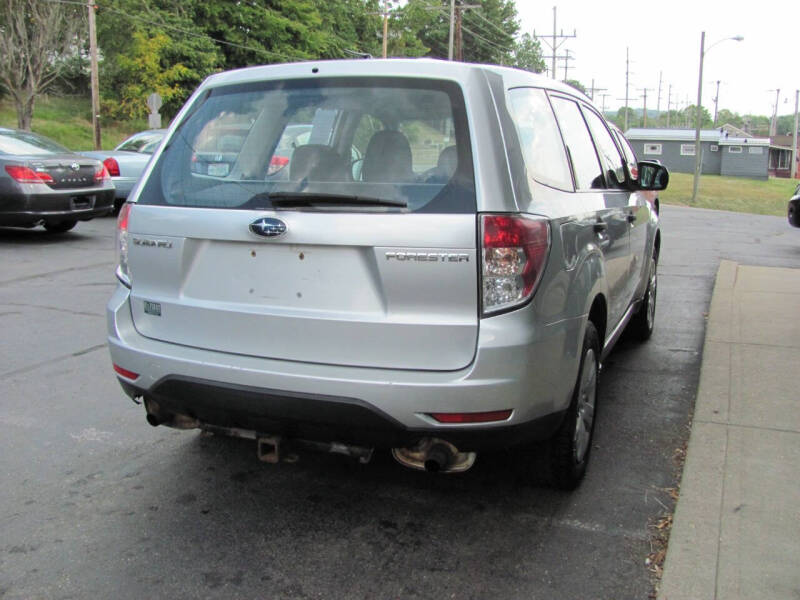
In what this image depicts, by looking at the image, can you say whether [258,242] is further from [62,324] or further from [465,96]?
[62,324]

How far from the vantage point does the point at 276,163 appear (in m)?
3.21

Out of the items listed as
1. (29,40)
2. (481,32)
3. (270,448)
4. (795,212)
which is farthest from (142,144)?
(481,32)

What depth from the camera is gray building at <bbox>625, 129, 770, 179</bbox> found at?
215 ft

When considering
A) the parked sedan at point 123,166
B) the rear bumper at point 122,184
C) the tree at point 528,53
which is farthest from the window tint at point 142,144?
the tree at point 528,53

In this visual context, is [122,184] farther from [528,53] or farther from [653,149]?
[528,53]

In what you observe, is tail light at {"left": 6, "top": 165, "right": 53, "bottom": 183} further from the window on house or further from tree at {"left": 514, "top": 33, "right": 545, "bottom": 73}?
tree at {"left": 514, "top": 33, "right": 545, "bottom": 73}

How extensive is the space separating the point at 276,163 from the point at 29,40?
36.1 m

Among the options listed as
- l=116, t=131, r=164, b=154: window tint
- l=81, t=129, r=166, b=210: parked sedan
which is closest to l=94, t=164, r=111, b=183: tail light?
l=81, t=129, r=166, b=210: parked sedan

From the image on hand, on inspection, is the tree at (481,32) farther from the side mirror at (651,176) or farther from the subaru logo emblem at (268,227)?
the subaru logo emblem at (268,227)

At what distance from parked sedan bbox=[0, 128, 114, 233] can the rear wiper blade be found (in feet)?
29.9

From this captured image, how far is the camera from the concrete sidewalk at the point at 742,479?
9.50ft

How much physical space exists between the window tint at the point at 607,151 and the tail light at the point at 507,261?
6.11ft

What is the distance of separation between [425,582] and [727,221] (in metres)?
20.8

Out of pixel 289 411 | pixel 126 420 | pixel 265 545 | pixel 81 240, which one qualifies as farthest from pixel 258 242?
pixel 81 240
